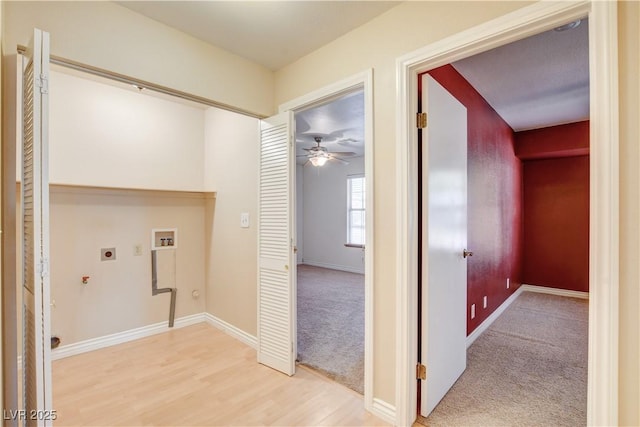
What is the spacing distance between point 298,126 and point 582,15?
343 centimetres

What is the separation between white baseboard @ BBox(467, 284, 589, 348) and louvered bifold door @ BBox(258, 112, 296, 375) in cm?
183

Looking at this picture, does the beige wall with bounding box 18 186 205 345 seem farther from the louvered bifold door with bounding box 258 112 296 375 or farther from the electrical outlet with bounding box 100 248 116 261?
the louvered bifold door with bounding box 258 112 296 375

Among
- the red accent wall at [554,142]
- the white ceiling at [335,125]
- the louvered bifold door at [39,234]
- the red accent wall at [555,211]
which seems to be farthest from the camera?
the red accent wall at [555,211]

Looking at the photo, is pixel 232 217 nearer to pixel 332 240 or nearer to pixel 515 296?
pixel 332 240

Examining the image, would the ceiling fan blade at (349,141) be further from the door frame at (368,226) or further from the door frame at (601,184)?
the door frame at (601,184)

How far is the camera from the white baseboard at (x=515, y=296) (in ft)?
10.3

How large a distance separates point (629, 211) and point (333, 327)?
113 inches

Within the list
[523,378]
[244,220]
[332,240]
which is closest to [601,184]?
[523,378]

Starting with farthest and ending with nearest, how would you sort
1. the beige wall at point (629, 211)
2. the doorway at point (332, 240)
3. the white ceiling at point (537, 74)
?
the doorway at point (332, 240) → the white ceiling at point (537, 74) → the beige wall at point (629, 211)

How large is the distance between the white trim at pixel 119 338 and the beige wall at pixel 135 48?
2.43 metres

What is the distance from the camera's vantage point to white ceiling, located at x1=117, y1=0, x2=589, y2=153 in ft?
5.99

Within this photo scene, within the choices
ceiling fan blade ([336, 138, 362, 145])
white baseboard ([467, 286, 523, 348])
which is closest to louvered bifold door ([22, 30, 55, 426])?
white baseboard ([467, 286, 523, 348])

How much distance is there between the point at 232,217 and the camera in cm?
320

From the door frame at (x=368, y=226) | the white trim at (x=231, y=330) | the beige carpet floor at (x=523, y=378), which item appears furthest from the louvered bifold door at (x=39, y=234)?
the beige carpet floor at (x=523, y=378)
